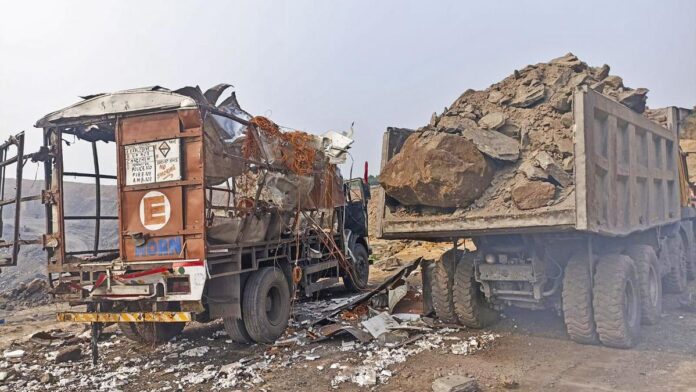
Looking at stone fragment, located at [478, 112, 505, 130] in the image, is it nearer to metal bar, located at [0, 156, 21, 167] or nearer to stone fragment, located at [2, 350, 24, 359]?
metal bar, located at [0, 156, 21, 167]

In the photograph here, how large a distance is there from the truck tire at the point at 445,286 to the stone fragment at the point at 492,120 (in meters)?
1.60

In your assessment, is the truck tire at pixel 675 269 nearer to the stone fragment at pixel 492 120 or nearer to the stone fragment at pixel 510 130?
the stone fragment at pixel 510 130

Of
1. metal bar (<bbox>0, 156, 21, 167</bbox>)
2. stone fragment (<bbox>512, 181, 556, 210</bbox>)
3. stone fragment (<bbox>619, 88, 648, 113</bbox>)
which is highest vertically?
stone fragment (<bbox>619, 88, 648, 113</bbox>)

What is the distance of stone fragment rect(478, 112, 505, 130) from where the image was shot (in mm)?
5895

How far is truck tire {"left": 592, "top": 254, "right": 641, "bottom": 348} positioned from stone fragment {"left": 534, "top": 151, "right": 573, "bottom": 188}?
114cm

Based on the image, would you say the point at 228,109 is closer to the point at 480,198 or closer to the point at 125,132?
the point at 125,132

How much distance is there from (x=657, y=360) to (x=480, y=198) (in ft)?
7.48

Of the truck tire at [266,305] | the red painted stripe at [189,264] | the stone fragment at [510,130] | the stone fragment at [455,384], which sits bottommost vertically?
the stone fragment at [455,384]

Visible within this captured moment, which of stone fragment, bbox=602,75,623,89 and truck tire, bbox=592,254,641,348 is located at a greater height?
stone fragment, bbox=602,75,623,89

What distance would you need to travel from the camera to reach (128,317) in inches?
226

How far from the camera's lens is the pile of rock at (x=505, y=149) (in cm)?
520

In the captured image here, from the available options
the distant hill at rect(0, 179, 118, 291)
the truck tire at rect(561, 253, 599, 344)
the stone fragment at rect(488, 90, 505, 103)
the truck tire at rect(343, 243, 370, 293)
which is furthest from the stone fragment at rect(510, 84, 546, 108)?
the distant hill at rect(0, 179, 118, 291)

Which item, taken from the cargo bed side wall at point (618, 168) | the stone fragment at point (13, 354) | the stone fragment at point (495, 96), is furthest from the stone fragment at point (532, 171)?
the stone fragment at point (13, 354)

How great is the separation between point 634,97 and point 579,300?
2.52 meters
